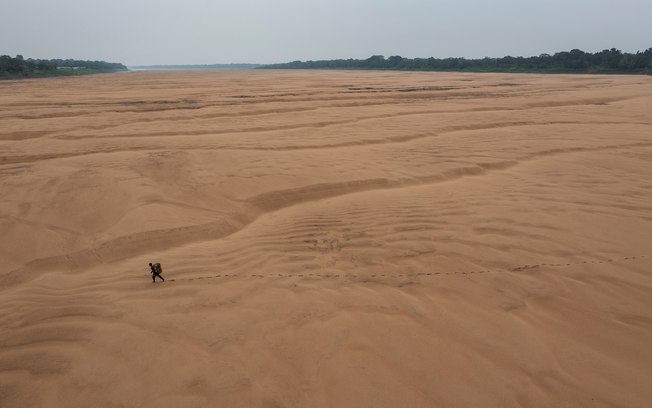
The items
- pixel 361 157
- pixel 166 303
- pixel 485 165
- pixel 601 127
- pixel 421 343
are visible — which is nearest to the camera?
pixel 421 343

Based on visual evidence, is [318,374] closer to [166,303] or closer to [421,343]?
[421,343]

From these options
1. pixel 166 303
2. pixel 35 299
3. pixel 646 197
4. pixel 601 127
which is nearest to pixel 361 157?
pixel 646 197

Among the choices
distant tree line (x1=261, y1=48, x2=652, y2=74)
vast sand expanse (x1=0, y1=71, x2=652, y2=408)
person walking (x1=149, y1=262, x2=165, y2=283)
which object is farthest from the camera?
distant tree line (x1=261, y1=48, x2=652, y2=74)

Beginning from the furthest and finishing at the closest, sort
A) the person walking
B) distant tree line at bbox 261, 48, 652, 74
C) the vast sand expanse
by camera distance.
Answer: distant tree line at bbox 261, 48, 652, 74
the person walking
the vast sand expanse

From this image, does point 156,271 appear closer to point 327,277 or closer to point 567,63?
point 327,277

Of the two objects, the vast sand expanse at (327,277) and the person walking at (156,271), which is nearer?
the vast sand expanse at (327,277)

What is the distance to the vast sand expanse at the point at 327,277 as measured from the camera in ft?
7.91

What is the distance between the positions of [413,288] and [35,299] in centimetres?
340

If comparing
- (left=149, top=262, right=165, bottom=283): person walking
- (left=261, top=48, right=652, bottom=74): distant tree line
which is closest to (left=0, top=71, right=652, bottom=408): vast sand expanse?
(left=149, top=262, right=165, bottom=283): person walking

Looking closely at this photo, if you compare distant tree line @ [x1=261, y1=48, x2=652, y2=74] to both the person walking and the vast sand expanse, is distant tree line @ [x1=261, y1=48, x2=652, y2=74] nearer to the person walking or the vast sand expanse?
the vast sand expanse

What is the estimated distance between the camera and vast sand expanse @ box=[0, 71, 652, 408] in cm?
241

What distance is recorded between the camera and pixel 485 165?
7266mm

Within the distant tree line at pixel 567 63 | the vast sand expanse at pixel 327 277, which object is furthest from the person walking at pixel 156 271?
the distant tree line at pixel 567 63

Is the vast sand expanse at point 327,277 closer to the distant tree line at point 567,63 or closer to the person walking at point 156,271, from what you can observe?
the person walking at point 156,271
